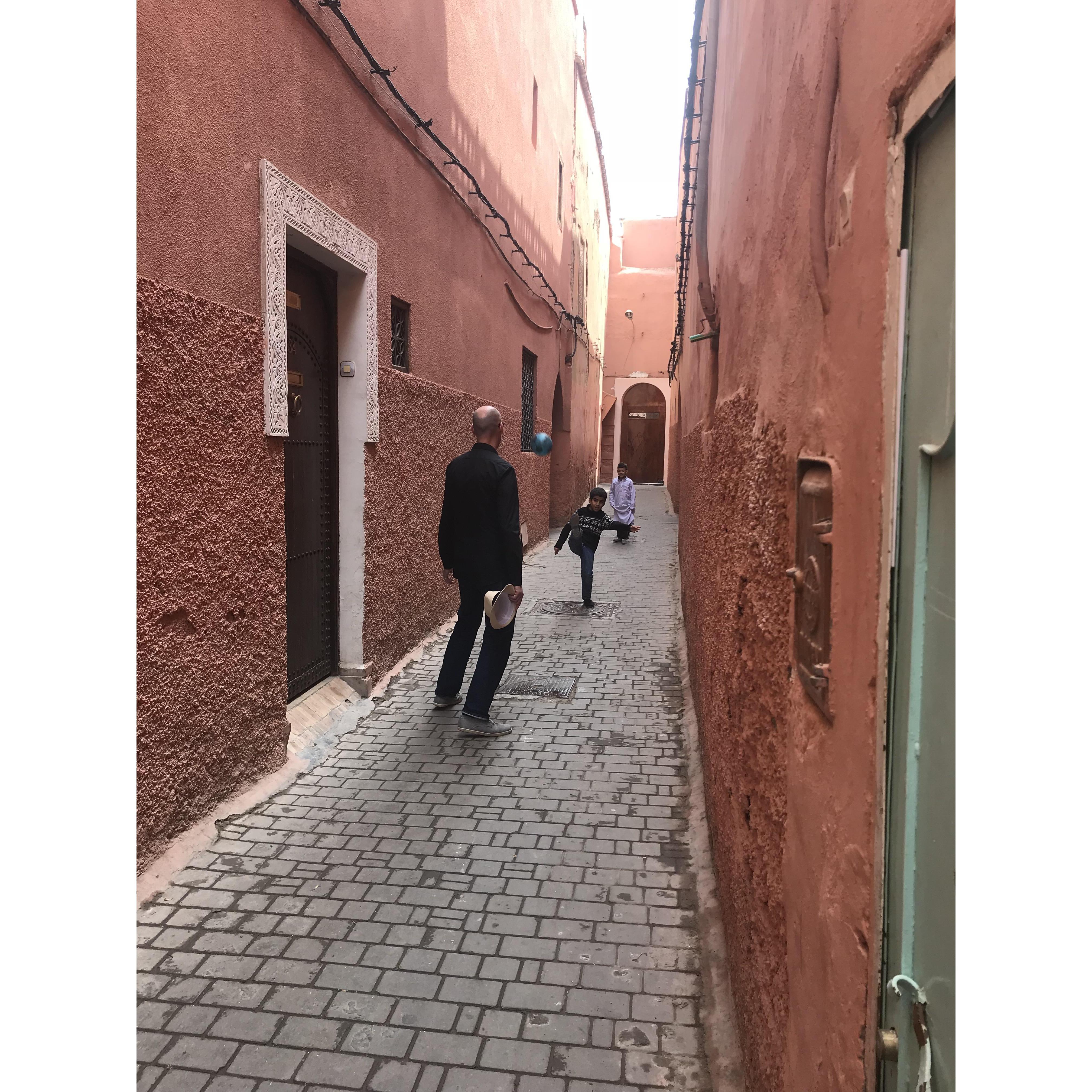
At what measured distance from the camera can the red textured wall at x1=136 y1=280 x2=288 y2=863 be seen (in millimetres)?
3361

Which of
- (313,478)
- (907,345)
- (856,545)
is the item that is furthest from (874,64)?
(313,478)

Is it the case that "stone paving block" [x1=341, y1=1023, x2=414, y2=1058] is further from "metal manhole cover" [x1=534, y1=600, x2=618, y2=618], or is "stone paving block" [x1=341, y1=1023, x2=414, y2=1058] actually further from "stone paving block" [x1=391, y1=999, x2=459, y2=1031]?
A: "metal manhole cover" [x1=534, y1=600, x2=618, y2=618]

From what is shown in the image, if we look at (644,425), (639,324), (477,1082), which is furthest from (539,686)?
(644,425)

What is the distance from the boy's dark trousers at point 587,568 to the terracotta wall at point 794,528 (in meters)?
5.13

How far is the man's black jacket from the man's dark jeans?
116 mm

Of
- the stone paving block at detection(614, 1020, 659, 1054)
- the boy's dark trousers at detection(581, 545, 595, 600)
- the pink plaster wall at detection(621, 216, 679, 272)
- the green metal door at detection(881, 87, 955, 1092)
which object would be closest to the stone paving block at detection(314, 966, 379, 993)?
the stone paving block at detection(614, 1020, 659, 1054)

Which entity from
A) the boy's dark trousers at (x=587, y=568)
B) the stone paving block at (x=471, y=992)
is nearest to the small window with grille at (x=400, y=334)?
the boy's dark trousers at (x=587, y=568)

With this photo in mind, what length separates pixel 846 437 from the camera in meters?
1.47

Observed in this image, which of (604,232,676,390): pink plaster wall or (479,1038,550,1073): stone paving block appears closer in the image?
(479,1038,550,1073): stone paving block

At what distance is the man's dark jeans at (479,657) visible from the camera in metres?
5.10

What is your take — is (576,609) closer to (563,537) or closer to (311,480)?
(563,537)

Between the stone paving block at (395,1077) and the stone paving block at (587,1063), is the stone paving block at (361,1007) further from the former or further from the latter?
the stone paving block at (587,1063)

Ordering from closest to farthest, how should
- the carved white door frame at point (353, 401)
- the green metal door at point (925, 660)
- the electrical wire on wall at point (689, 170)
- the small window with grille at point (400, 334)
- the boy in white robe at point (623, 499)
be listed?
the green metal door at point (925, 660) < the carved white door frame at point (353, 401) < the small window with grille at point (400, 334) < the electrical wire on wall at point (689, 170) < the boy in white robe at point (623, 499)

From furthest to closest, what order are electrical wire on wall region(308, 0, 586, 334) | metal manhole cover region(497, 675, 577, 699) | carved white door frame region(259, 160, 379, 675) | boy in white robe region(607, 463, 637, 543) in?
boy in white robe region(607, 463, 637, 543) < metal manhole cover region(497, 675, 577, 699) < carved white door frame region(259, 160, 379, 675) < electrical wire on wall region(308, 0, 586, 334)
